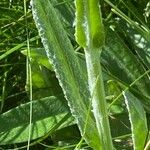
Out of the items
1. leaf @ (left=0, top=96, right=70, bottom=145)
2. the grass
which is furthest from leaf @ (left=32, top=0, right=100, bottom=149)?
leaf @ (left=0, top=96, right=70, bottom=145)

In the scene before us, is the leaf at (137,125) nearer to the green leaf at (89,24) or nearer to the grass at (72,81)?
the grass at (72,81)

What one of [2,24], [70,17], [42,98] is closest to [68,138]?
[42,98]

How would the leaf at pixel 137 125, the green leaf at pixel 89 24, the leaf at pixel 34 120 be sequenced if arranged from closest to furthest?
the green leaf at pixel 89 24, the leaf at pixel 137 125, the leaf at pixel 34 120

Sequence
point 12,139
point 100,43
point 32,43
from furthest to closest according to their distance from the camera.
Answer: point 32,43 < point 12,139 < point 100,43

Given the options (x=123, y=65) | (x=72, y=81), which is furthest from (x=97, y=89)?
(x=123, y=65)

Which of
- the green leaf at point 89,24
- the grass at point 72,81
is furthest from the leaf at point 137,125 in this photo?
the green leaf at point 89,24

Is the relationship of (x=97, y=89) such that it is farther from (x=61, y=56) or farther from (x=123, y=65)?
(x=123, y=65)

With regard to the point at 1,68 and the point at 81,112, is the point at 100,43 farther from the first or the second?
the point at 1,68
